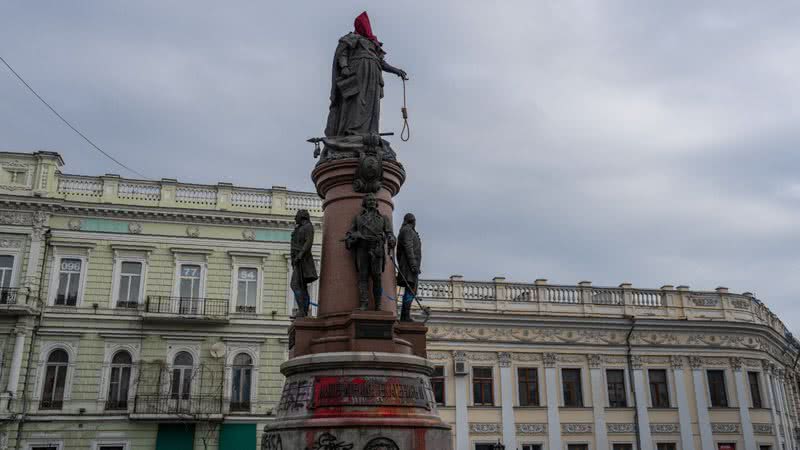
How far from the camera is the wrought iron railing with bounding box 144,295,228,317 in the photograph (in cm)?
2658

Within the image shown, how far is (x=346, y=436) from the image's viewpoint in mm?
7797

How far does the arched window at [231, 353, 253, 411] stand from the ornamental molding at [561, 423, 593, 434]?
40.5 ft

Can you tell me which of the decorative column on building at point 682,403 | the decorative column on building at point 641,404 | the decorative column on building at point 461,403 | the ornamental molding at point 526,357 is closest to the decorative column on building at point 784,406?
the decorative column on building at point 682,403

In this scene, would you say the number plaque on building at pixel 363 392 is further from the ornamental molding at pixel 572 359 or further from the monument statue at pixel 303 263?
the ornamental molding at pixel 572 359

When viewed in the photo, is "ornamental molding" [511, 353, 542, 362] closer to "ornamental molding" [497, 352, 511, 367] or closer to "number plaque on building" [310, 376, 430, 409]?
"ornamental molding" [497, 352, 511, 367]

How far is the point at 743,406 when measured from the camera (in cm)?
2966

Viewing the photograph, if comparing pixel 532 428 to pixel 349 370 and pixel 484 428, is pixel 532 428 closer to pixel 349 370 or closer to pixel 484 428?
pixel 484 428

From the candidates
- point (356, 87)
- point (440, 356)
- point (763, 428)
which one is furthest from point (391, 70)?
point (763, 428)

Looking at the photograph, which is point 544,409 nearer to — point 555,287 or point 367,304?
point 555,287

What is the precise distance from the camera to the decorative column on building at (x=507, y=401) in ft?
89.2

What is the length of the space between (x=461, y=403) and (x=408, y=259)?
1876 centimetres

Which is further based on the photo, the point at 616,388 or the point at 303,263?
the point at 616,388

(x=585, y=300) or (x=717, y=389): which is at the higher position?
(x=585, y=300)

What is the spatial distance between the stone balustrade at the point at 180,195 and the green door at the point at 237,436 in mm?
8325
